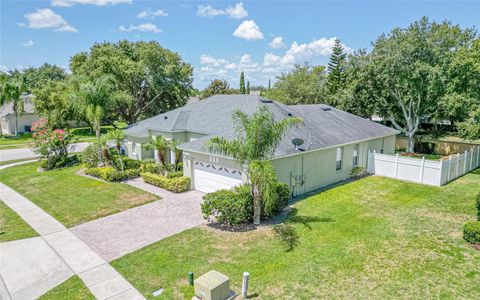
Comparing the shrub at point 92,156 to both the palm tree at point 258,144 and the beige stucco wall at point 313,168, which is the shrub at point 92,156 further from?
the beige stucco wall at point 313,168

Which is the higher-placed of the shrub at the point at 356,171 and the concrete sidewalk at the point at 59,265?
the shrub at the point at 356,171

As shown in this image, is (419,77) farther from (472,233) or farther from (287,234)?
(287,234)

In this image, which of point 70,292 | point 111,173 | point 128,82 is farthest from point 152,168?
point 128,82

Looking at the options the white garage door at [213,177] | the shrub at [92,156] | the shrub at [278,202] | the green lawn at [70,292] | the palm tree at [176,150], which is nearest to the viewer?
the green lawn at [70,292]

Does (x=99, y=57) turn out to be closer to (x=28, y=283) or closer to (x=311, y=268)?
(x=28, y=283)

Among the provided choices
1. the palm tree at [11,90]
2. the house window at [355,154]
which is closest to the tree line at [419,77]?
the house window at [355,154]

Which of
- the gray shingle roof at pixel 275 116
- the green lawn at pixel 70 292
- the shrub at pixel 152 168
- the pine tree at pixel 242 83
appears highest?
the pine tree at pixel 242 83

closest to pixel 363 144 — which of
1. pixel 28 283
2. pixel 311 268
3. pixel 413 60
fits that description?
pixel 413 60
